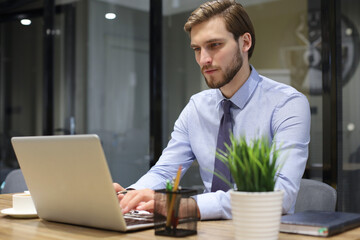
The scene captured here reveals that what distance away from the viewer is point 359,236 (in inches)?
51.2

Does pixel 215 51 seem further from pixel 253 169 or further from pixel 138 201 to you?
pixel 253 169

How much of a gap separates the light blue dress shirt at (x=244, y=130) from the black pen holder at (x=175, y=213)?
0.64ft

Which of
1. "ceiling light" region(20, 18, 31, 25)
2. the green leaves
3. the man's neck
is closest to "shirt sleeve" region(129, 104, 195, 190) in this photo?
the man's neck

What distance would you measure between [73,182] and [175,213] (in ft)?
1.01

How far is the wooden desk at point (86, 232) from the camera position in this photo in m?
1.31

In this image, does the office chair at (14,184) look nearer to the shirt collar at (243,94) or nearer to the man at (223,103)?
the man at (223,103)

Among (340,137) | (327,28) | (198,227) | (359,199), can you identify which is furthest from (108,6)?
(198,227)

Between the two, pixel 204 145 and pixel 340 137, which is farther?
pixel 340 137

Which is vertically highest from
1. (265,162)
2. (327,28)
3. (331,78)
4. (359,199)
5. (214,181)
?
(327,28)

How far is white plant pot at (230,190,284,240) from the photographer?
3.78 feet

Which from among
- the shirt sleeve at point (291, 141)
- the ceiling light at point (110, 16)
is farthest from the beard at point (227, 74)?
the ceiling light at point (110, 16)

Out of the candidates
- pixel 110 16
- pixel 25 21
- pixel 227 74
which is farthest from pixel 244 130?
pixel 25 21

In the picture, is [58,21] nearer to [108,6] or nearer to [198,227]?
[108,6]

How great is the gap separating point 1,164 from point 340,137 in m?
3.85
